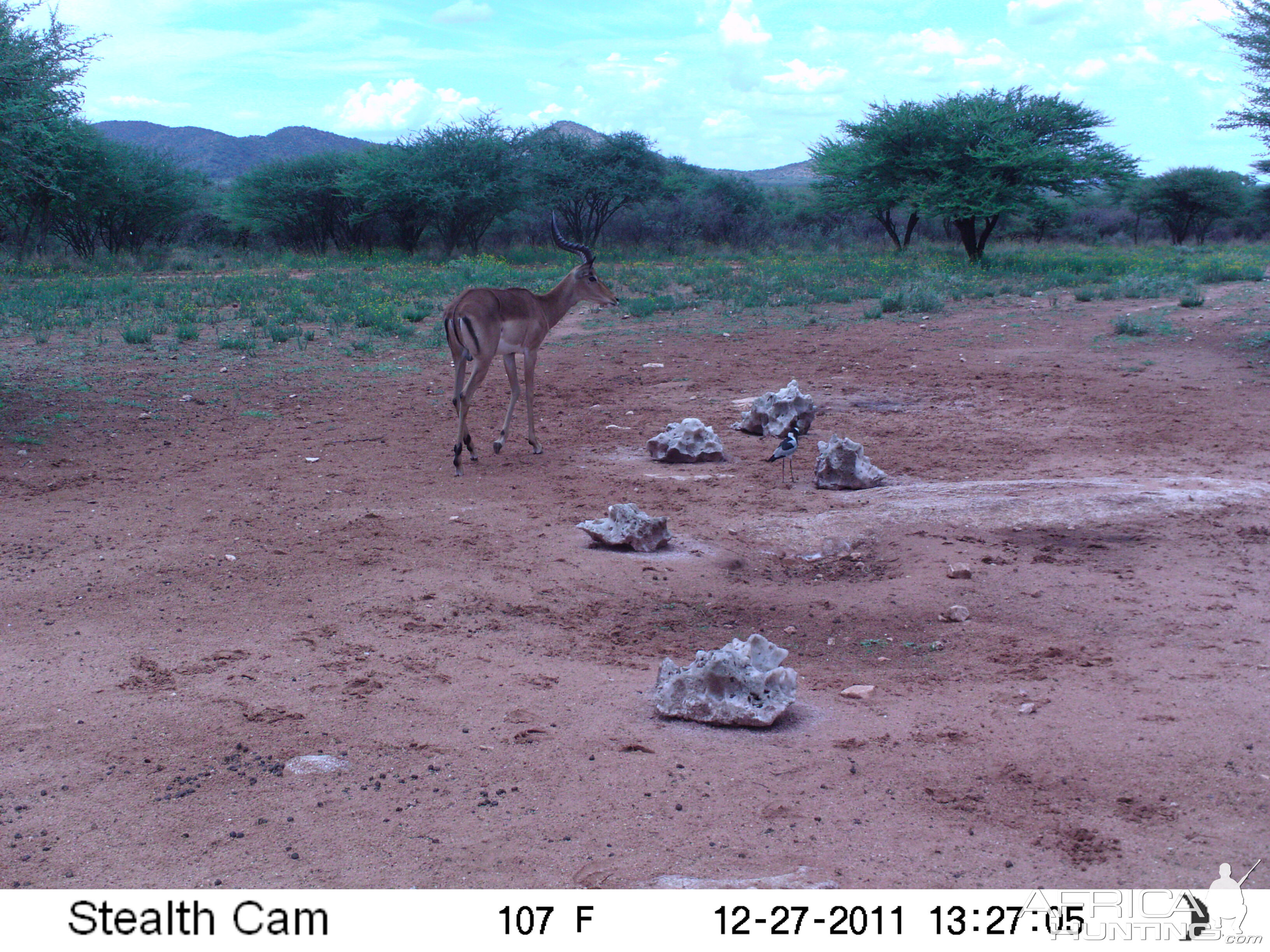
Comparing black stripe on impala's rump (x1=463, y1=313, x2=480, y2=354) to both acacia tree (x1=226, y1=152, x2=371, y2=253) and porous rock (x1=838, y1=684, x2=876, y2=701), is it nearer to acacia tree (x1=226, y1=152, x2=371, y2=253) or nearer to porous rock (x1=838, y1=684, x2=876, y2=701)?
porous rock (x1=838, y1=684, x2=876, y2=701)

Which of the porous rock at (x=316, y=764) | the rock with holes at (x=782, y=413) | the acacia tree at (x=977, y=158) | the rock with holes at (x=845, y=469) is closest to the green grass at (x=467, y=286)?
the acacia tree at (x=977, y=158)

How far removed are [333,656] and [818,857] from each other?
266 centimetres

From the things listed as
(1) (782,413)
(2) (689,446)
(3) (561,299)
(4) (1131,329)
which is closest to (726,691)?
(2) (689,446)

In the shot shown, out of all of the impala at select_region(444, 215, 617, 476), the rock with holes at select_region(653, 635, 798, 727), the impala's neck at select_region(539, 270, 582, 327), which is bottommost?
the rock with holes at select_region(653, 635, 798, 727)

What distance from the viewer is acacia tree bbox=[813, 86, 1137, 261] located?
25.3m

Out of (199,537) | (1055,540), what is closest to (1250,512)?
(1055,540)

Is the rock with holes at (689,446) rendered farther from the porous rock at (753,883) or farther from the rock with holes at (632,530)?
the porous rock at (753,883)

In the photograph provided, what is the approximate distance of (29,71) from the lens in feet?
31.4

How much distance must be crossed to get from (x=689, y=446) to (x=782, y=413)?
131 cm

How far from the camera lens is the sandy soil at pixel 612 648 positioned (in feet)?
10.5

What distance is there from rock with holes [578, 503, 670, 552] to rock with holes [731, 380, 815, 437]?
3246 millimetres

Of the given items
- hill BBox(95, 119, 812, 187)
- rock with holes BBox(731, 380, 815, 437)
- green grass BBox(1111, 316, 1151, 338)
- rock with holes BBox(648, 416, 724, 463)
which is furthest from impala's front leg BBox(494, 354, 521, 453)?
hill BBox(95, 119, 812, 187)

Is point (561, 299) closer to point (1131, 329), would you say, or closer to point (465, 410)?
point (465, 410)

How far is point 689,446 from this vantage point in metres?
8.70
